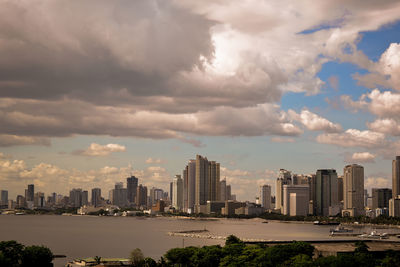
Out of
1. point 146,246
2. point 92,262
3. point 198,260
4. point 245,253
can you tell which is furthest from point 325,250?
point 146,246

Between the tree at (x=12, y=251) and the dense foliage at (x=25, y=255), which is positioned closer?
the tree at (x=12, y=251)

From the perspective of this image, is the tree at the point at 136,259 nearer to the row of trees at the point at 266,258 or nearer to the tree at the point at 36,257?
the row of trees at the point at 266,258

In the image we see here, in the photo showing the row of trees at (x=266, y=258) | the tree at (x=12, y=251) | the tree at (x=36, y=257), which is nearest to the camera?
the row of trees at (x=266, y=258)

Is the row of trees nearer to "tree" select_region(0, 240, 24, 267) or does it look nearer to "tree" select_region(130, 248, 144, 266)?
"tree" select_region(130, 248, 144, 266)

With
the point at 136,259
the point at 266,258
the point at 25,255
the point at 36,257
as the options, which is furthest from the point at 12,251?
the point at 266,258

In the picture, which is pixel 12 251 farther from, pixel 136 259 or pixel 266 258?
pixel 266 258

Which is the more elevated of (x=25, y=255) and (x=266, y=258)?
(x=266, y=258)

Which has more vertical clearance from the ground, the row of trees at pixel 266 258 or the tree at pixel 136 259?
Result: the row of trees at pixel 266 258

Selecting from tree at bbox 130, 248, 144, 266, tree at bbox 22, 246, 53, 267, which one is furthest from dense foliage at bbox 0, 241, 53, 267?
tree at bbox 130, 248, 144, 266

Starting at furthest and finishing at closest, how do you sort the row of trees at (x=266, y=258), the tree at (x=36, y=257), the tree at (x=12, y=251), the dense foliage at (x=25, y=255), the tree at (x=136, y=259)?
the tree at (x=136, y=259) → the tree at (x=36, y=257) → the dense foliage at (x=25, y=255) → the tree at (x=12, y=251) → the row of trees at (x=266, y=258)

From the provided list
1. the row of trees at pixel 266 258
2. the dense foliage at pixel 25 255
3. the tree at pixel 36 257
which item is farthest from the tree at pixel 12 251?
the row of trees at pixel 266 258

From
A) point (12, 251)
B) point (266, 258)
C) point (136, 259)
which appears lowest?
point (136, 259)
